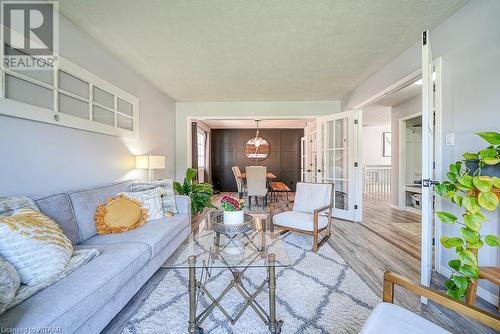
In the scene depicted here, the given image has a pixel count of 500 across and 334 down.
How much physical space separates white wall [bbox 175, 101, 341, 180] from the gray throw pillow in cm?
362

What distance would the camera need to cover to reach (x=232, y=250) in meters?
1.83

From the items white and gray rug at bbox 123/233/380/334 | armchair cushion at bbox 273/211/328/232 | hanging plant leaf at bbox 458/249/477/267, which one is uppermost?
hanging plant leaf at bbox 458/249/477/267

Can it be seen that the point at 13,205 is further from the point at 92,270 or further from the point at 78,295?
the point at 78,295

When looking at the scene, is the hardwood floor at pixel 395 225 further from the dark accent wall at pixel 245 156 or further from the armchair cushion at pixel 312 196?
the dark accent wall at pixel 245 156

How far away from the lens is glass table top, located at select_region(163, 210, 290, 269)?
1.57 meters

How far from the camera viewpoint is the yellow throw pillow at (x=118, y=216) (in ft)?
6.87

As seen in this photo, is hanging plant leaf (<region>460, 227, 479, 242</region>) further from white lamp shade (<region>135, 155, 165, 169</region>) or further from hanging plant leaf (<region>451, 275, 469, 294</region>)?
white lamp shade (<region>135, 155, 165, 169</region>)

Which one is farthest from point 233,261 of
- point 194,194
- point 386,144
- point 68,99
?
point 386,144

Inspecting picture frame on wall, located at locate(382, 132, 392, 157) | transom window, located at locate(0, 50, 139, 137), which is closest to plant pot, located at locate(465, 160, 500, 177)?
transom window, located at locate(0, 50, 139, 137)

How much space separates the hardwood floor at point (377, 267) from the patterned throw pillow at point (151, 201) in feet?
1.47

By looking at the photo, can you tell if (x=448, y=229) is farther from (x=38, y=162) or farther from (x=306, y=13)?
(x=38, y=162)

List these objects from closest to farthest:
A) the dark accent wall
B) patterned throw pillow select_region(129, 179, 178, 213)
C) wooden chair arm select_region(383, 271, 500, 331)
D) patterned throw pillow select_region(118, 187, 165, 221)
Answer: wooden chair arm select_region(383, 271, 500, 331) < patterned throw pillow select_region(118, 187, 165, 221) < patterned throw pillow select_region(129, 179, 178, 213) < the dark accent wall

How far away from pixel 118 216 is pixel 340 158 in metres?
3.78

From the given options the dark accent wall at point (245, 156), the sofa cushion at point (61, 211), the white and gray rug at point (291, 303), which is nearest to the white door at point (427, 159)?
the white and gray rug at point (291, 303)
